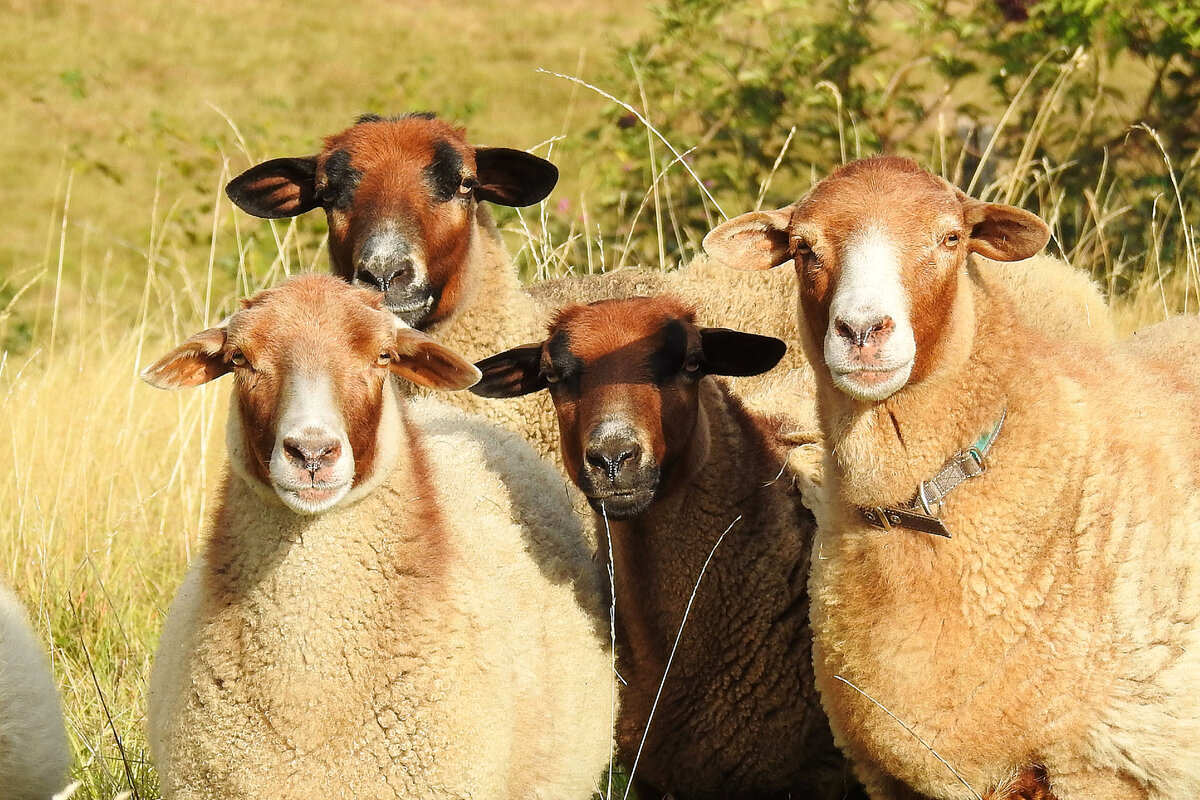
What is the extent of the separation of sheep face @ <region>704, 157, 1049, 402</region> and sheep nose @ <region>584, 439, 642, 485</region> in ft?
2.25

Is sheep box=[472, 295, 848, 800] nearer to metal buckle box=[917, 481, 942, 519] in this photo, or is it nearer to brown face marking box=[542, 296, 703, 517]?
brown face marking box=[542, 296, 703, 517]

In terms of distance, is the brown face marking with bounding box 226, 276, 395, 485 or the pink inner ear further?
the pink inner ear

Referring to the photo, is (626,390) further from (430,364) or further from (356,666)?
(356,666)

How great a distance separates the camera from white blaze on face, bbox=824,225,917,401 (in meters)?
3.73

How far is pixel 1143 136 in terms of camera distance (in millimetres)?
10344

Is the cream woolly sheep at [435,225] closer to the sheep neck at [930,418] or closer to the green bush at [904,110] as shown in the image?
the sheep neck at [930,418]

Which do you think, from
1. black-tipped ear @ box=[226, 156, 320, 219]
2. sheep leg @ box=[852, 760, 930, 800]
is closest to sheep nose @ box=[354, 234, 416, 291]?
black-tipped ear @ box=[226, 156, 320, 219]

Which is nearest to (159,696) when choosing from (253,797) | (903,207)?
(253,797)

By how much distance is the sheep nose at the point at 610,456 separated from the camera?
4.46 m

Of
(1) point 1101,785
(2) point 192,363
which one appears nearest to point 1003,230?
(1) point 1101,785

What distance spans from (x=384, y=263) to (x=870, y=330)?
2432 mm

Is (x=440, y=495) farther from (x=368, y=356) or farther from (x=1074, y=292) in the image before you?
(x=1074, y=292)

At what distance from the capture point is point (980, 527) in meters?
3.94

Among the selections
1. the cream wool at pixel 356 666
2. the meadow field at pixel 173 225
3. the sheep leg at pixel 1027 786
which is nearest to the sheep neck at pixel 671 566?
the cream wool at pixel 356 666
